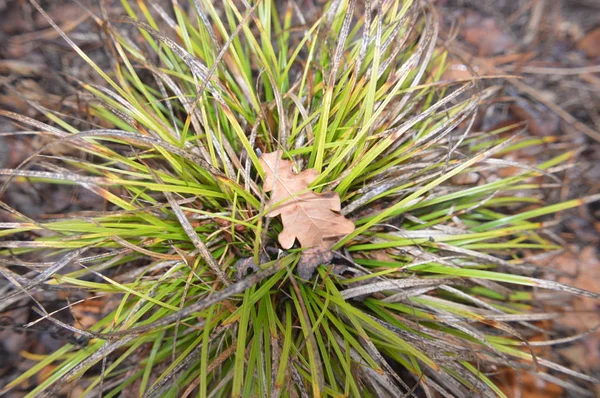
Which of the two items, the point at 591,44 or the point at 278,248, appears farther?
the point at 591,44

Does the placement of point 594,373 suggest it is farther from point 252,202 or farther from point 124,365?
point 124,365

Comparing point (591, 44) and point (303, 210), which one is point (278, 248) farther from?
point (591, 44)

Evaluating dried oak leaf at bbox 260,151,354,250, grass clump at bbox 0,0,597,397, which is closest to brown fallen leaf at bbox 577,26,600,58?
grass clump at bbox 0,0,597,397

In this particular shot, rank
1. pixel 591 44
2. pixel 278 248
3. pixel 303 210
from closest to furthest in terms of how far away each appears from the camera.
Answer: pixel 303 210, pixel 278 248, pixel 591 44

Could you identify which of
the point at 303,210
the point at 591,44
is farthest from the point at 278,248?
the point at 591,44

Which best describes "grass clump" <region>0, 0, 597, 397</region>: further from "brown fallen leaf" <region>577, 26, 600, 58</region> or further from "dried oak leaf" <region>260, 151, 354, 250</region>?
"brown fallen leaf" <region>577, 26, 600, 58</region>

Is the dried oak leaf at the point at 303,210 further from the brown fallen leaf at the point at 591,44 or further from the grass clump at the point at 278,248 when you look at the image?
the brown fallen leaf at the point at 591,44

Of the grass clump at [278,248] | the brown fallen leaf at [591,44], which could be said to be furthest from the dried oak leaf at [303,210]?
A: the brown fallen leaf at [591,44]
